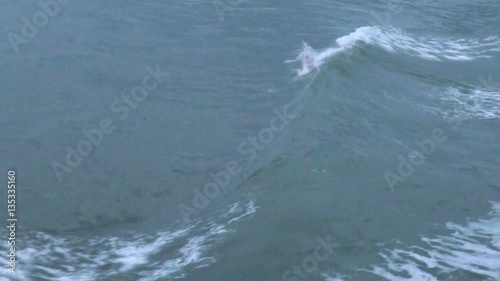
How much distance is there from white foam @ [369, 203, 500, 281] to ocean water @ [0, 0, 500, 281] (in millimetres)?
29

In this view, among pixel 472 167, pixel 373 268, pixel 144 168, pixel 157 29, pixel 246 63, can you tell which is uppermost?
pixel 157 29

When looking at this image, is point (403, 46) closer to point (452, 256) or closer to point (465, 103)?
point (465, 103)

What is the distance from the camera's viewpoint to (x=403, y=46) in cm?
1920

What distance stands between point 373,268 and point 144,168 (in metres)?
4.59

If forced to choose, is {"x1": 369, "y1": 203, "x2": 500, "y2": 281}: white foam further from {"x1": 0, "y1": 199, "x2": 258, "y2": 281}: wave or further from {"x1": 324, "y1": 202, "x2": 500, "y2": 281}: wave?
{"x1": 0, "y1": 199, "x2": 258, "y2": 281}: wave

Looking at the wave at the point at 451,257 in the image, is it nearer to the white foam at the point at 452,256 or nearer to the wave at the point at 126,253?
the white foam at the point at 452,256

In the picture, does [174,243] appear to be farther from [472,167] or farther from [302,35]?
[302,35]

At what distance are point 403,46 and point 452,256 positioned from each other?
813cm

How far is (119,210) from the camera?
529 inches

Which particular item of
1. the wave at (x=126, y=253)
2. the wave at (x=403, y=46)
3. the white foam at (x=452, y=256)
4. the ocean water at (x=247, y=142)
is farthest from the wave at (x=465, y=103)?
the wave at (x=126, y=253)

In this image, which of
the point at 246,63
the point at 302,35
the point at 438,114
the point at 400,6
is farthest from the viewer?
the point at 400,6

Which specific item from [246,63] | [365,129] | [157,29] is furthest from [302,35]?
[365,129]

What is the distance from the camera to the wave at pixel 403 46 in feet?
57.8

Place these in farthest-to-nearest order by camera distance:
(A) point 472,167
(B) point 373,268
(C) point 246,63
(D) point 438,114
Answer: (C) point 246,63 → (D) point 438,114 → (A) point 472,167 → (B) point 373,268
